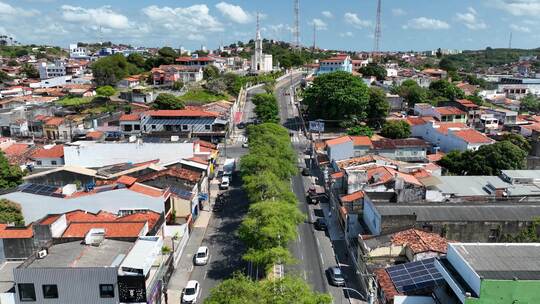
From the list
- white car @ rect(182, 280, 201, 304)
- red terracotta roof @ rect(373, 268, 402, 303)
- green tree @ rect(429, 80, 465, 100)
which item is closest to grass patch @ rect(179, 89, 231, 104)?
green tree @ rect(429, 80, 465, 100)

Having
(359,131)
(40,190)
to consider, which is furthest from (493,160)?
(40,190)

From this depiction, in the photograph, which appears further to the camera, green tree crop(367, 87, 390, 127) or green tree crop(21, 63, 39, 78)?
green tree crop(21, 63, 39, 78)

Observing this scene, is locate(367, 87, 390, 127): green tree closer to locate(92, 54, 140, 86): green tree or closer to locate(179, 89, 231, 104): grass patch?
locate(179, 89, 231, 104): grass patch

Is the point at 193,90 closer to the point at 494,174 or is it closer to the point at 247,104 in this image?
the point at 247,104

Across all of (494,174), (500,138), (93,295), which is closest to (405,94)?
(500,138)

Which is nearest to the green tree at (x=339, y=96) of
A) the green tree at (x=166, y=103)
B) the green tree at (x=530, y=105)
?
the green tree at (x=166, y=103)

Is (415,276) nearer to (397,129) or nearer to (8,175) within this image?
(8,175)
